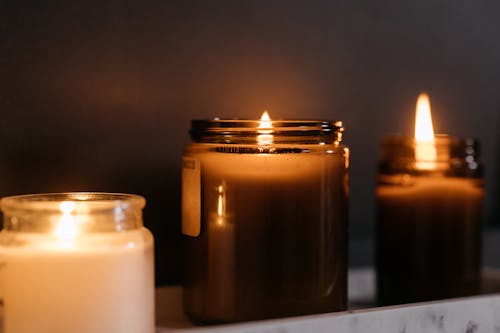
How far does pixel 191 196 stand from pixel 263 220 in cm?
7

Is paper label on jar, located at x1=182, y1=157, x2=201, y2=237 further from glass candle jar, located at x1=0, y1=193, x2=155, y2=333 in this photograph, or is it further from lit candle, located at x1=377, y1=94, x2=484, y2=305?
lit candle, located at x1=377, y1=94, x2=484, y2=305

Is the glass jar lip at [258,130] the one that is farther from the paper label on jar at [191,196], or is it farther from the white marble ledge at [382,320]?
the white marble ledge at [382,320]

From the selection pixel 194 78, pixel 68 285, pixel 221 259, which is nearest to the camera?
pixel 68 285

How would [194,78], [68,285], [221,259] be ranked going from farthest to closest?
[194,78], [221,259], [68,285]

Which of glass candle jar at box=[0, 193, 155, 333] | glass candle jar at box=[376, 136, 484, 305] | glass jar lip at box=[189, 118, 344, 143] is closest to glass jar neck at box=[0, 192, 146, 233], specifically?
glass candle jar at box=[0, 193, 155, 333]

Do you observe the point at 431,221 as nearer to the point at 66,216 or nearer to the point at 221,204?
the point at 221,204

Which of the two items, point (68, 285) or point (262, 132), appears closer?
point (68, 285)

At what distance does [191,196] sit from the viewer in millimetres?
568

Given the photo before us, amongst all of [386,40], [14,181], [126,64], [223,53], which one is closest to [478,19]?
[386,40]

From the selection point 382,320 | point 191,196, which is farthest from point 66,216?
point 382,320

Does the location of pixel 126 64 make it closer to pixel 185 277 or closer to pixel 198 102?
pixel 198 102

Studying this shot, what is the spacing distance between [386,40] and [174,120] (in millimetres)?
281

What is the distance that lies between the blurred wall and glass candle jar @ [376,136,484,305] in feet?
0.31

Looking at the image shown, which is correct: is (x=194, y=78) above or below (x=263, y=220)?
above
